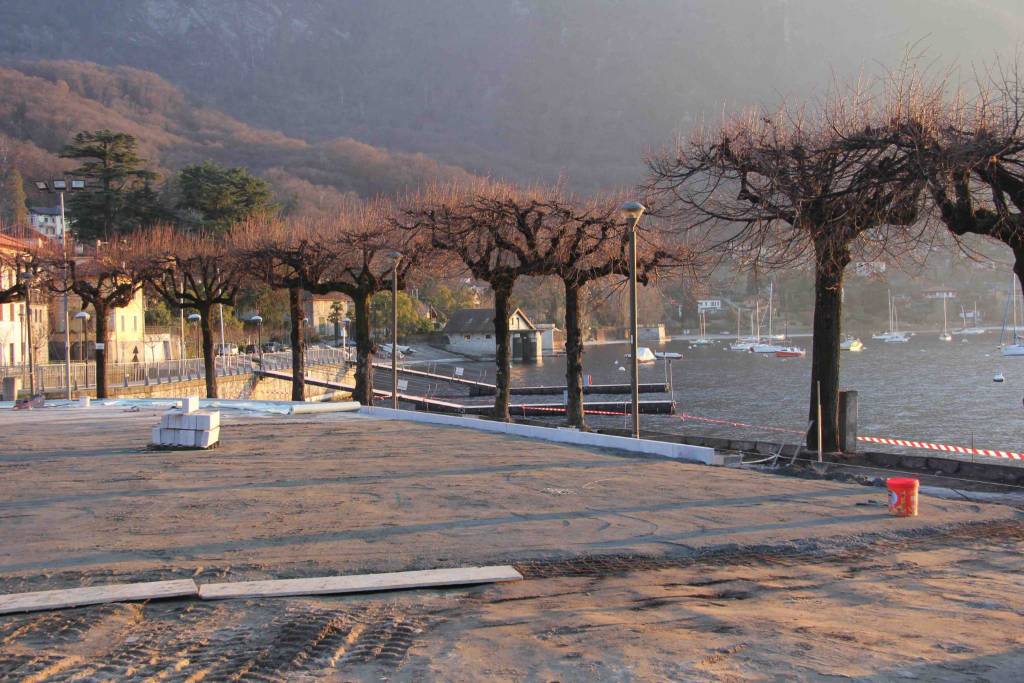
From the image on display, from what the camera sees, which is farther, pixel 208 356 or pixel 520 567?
pixel 208 356

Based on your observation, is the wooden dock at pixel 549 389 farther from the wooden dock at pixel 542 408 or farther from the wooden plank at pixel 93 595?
the wooden plank at pixel 93 595

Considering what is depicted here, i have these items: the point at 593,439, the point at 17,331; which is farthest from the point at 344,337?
the point at 593,439

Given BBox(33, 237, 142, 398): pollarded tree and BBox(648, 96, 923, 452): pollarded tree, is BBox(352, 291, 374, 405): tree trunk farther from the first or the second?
BBox(648, 96, 923, 452): pollarded tree

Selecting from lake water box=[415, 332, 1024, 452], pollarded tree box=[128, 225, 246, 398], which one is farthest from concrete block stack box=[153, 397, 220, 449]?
lake water box=[415, 332, 1024, 452]

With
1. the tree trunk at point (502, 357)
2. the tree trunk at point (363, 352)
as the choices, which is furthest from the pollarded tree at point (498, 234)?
the tree trunk at point (363, 352)

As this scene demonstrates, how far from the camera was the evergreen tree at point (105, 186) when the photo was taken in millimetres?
69312

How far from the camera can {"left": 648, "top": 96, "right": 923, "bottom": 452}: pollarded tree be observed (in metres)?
15.1

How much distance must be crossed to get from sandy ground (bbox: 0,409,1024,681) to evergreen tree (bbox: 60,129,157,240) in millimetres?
59631

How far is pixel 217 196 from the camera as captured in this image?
228ft

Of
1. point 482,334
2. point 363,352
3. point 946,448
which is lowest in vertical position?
point 946,448

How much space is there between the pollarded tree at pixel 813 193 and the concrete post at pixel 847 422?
0.13 metres

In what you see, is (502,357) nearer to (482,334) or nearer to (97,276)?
(97,276)

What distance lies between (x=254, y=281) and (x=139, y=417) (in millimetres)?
13758

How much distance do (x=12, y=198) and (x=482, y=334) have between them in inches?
2221
